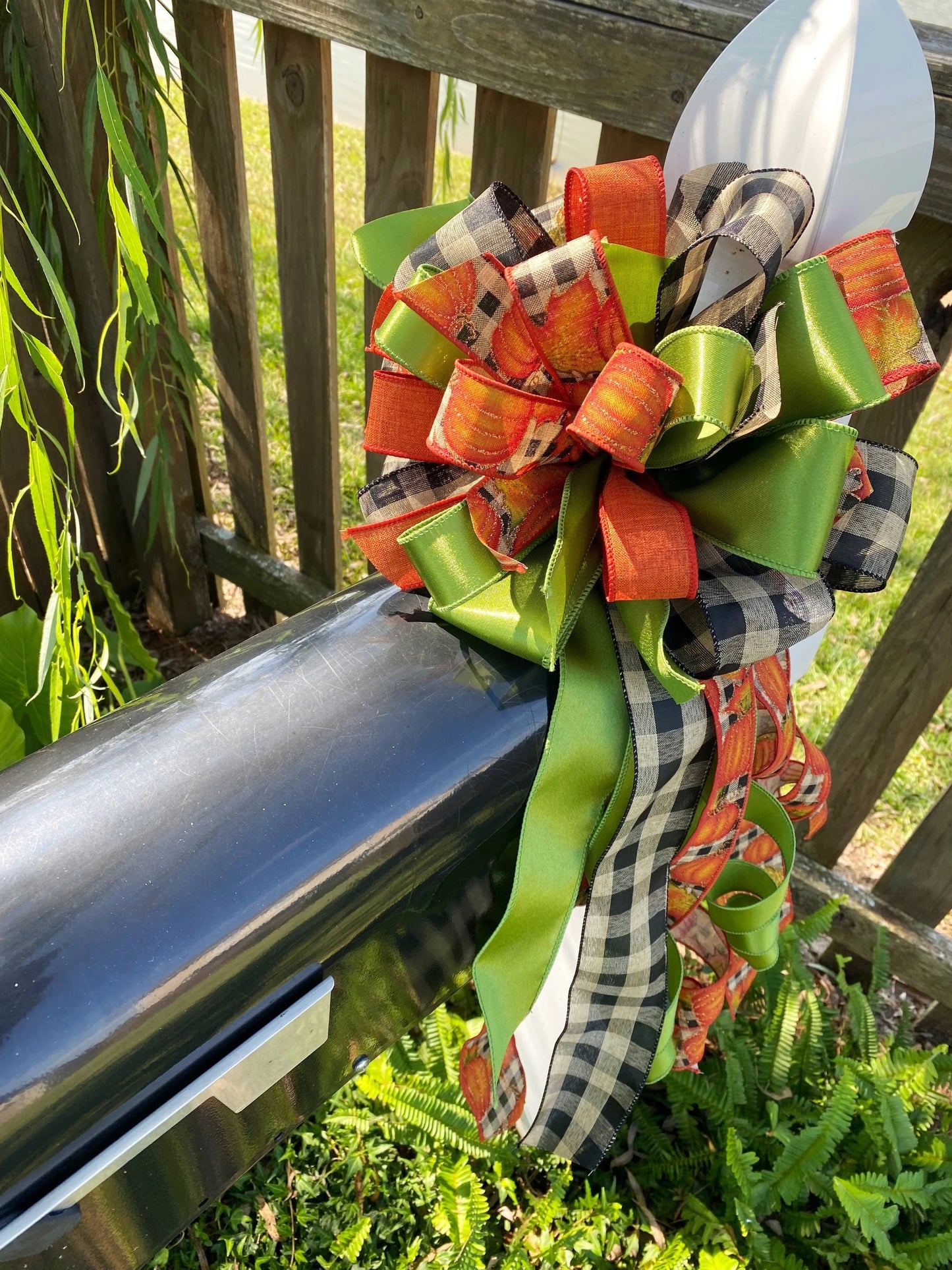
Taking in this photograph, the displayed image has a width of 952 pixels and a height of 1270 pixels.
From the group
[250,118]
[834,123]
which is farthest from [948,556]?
[250,118]

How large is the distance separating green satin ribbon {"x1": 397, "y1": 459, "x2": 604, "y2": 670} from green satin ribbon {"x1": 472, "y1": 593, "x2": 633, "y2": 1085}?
3cm

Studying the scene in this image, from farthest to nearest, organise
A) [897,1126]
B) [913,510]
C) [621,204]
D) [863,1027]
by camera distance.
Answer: [913,510] → [863,1027] → [897,1126] → [621,204]

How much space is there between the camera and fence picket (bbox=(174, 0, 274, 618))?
4.70 ft

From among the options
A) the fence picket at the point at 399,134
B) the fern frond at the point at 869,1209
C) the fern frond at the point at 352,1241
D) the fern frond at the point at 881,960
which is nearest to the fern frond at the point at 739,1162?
the fern frond at the point at 869,1209

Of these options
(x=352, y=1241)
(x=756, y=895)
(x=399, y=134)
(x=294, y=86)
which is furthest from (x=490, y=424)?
(x=352, y=1241)

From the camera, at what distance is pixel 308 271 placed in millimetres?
1568

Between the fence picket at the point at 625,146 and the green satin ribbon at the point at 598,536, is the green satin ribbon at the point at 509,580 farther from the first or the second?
the fence picket at the point at 625,146

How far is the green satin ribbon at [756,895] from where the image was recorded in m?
0.94

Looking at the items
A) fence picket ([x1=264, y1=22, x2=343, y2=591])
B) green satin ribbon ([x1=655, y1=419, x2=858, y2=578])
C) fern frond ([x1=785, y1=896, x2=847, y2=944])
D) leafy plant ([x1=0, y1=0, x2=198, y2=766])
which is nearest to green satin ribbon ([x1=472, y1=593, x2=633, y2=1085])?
green satin ribbon ([x1=655, y1=419, x2=858, y2=578])

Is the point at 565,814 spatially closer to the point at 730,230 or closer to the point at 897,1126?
the point at 730,230

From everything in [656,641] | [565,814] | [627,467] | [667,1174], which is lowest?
[667,1174]

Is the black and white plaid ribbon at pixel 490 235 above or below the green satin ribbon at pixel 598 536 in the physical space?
above

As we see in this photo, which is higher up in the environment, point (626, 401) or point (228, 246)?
point (626, 401)

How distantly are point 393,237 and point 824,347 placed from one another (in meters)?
0.37
